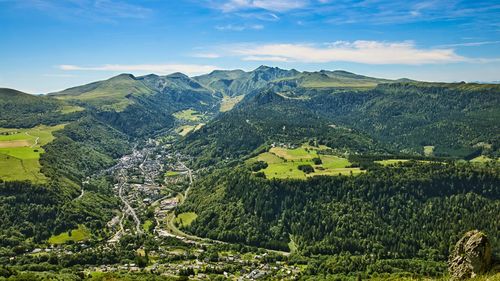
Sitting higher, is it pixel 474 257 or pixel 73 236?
pixel 474 257

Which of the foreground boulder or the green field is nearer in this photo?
the foreground boulder

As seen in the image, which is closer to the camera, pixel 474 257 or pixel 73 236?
pixel 474 257

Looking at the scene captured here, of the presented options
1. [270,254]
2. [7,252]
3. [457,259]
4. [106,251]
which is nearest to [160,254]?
[106,251]

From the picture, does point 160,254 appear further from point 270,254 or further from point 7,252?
point 7,252

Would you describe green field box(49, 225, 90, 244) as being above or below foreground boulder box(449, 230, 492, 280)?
below
